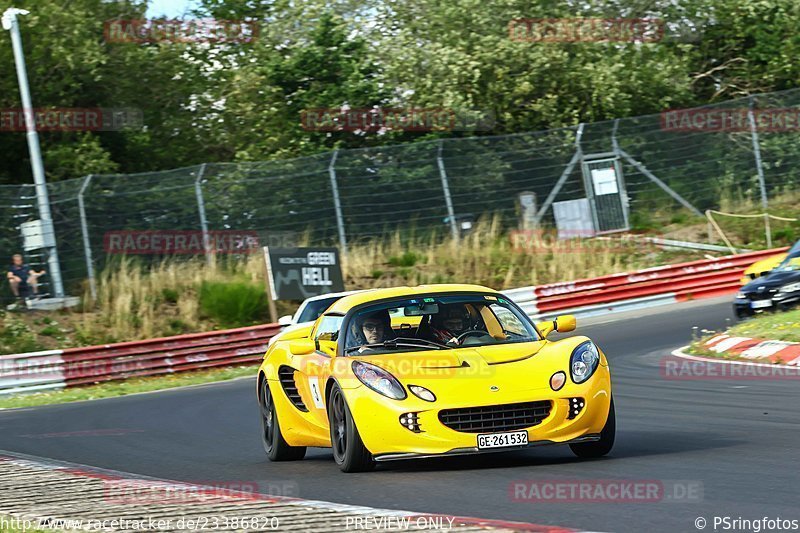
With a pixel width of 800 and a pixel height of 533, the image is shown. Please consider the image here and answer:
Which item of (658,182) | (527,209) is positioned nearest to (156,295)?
(527,209)

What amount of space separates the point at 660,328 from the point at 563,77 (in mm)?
14990

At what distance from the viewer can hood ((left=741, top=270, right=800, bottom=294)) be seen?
1973 centimetres

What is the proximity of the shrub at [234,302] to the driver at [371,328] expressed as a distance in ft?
58.3

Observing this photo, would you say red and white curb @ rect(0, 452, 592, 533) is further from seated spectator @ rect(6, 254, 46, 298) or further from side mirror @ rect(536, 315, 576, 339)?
seated spectator @ rect(6, 254, 46, 298)

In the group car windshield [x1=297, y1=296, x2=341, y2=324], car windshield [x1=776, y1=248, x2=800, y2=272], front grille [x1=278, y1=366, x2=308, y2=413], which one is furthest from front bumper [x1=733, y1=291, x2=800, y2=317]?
front grille [x1=278, y1=366, x2=308, y2=413]

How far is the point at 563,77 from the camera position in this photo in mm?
35438

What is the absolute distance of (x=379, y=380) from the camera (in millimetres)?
8680

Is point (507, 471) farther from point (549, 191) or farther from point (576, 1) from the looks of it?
point (576, 1)

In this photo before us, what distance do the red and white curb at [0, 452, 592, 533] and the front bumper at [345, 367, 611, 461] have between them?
3.37ft

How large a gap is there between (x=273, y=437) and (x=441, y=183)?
19.0m

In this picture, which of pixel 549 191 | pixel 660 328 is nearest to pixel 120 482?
pixel 660 328

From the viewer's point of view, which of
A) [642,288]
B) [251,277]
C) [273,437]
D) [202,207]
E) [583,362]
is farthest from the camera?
[251,277]

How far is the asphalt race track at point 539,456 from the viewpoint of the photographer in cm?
678

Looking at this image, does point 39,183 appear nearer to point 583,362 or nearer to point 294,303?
point 294,303
